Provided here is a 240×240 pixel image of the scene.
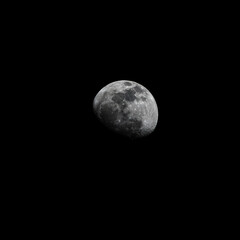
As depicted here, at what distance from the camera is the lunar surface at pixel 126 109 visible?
14.9ft

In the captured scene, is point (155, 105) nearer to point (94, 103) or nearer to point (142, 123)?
point (142, 123)

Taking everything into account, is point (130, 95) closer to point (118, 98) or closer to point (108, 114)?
point (118, 98)

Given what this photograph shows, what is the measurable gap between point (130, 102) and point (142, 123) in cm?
39

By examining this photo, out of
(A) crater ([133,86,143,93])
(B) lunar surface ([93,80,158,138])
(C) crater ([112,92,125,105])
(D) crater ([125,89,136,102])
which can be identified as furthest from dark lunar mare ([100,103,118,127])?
(A) crater ([133,86,143,93])

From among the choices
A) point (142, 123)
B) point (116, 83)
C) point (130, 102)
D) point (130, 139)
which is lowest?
point (130, 139)

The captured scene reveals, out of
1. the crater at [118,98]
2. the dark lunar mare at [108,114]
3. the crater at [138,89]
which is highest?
the crater at [138,89]

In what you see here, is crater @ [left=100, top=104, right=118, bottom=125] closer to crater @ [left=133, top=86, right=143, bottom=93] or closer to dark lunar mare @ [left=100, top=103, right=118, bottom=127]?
dark lunar mare @ [left=100, top=103, right=118, bottom=127]

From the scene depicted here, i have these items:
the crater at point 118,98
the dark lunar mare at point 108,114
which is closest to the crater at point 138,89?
the crater at point 118,98

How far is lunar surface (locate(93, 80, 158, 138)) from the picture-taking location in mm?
4539

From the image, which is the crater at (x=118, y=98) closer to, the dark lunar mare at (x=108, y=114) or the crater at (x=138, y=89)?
the dark lunar mare at (x=108, y=114)

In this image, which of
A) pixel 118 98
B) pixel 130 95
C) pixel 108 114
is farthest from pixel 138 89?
pixel 108 114

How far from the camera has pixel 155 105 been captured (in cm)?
496

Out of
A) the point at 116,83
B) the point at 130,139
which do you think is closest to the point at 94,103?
the point at 116,83

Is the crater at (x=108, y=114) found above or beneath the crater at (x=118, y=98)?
beneath
